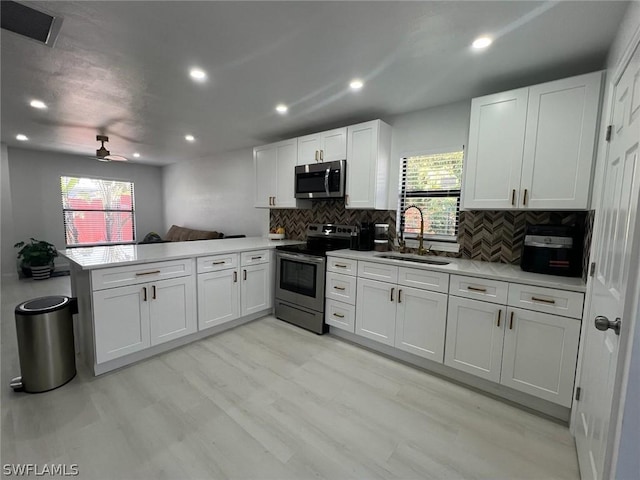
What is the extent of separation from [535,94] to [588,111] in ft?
1.14

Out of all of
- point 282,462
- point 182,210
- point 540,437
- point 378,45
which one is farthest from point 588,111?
point 182,210

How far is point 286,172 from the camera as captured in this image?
12.5 ft

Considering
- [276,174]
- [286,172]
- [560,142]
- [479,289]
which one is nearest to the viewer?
[560,142]

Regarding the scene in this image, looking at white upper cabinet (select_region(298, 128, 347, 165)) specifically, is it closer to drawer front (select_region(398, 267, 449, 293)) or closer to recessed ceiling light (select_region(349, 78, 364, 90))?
recessed ceiling light (select_region(349, 78, 364, 90))

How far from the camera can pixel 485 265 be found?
2434mm

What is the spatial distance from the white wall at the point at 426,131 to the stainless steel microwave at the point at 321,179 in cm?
58

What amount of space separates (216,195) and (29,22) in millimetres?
3998

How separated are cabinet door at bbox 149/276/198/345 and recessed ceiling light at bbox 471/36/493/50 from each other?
2.94 meters

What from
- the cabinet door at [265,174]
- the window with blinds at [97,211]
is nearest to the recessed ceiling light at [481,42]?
the cabinet door at [265,174]

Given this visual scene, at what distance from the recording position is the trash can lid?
2.00 metres

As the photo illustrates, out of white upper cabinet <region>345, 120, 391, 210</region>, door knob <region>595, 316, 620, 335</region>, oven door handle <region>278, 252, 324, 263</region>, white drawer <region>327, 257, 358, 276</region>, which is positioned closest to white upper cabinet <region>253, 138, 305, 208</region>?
oven door handle <region>278, 252, 324, 263</region>

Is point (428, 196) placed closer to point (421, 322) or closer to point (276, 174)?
point (421, 322)

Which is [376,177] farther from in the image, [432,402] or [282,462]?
[282,462]

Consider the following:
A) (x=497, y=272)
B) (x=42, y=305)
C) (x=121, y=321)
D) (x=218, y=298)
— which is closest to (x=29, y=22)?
(x=42, y=305)
